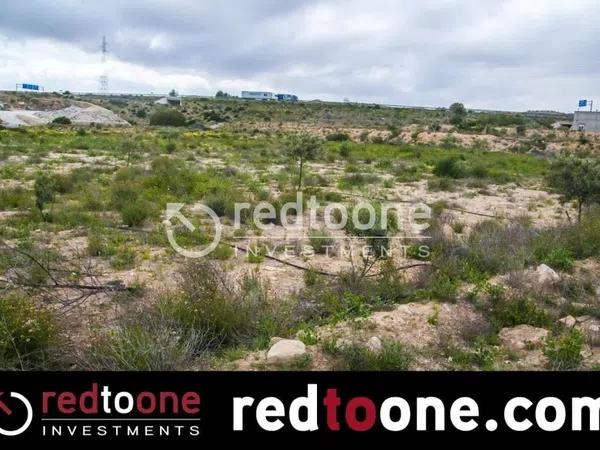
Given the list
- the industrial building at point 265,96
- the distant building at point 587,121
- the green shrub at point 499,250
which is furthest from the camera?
the industrial building at point 265,96

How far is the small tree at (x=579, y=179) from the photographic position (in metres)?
10.0

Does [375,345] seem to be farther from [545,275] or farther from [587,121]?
[587,121]

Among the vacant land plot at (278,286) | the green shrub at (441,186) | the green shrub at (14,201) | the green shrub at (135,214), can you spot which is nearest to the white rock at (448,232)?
the vacant land plot at (278,286)

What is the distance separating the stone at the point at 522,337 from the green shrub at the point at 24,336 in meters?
4.34

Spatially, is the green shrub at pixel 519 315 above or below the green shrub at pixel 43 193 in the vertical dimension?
below

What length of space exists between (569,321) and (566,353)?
1.05 m

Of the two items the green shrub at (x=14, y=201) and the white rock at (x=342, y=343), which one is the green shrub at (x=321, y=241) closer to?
the white rock at (x=342, y=343)

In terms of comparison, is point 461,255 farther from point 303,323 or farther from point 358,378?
point 358,378

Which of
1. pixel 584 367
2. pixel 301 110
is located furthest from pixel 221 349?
pixel 301 110

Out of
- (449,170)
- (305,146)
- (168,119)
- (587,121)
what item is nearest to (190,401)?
(305,146)

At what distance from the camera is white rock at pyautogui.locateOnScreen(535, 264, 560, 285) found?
6.51 m

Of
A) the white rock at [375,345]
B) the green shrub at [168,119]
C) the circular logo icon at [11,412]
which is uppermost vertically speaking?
the green shrub at [168,119]

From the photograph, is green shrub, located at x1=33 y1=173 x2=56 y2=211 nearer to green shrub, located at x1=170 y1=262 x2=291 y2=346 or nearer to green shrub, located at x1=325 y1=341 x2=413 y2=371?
green shrub, located at x1=170 y1=262 x2=291 y2=346

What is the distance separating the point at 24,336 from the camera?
14.2 ft
